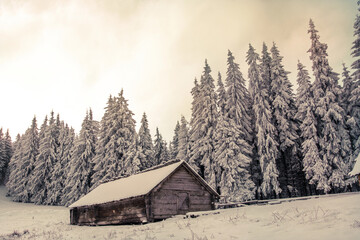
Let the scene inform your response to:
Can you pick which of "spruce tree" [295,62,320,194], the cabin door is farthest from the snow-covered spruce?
"spruce tree" [295,62,320,194]

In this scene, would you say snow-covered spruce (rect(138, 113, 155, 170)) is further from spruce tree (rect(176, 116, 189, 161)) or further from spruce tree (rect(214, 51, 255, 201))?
spruce tree (rect(214, 51, 255, 201))

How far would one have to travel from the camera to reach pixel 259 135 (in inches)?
1436

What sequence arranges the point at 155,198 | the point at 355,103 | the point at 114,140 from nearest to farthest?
the point at 155,198
the point at 355,103
the point at 114,140

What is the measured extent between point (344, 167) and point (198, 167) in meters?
18.4

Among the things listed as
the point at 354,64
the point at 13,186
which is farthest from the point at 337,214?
the point at 13,186

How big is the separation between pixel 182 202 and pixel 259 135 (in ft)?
52.7

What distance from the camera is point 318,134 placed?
3484 centimetres

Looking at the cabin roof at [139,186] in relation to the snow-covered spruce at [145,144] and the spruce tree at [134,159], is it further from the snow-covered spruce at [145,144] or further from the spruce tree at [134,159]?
the snow-covered spruce at [145,144]

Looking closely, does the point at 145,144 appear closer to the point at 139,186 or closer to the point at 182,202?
the point at 139,186

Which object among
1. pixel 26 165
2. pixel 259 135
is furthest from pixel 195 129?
pixel 26 165

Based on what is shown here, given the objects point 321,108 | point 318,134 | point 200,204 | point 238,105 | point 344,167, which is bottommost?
point 200,204

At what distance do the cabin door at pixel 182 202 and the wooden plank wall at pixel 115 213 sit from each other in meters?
3.44

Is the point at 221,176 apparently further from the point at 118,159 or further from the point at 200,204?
the point at 118,159

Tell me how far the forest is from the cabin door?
9.74m
